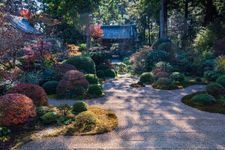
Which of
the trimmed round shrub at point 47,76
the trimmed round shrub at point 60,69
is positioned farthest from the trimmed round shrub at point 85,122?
the trimmed round shrub at point 60,69

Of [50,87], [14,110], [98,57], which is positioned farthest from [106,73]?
[14,110]

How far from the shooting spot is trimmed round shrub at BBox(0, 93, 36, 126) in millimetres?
8039

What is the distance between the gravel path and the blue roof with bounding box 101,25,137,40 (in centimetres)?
2812

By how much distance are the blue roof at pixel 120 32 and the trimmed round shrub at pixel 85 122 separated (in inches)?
1245

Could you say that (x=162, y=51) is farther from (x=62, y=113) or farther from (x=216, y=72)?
(x=62, y=113)

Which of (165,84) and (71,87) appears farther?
(165,84)

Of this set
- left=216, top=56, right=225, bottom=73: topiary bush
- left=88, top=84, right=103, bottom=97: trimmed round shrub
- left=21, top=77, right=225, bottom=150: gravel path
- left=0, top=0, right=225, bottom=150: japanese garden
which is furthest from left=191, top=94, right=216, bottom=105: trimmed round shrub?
left=216, top=56, right=225, bottom=73: topiary bush

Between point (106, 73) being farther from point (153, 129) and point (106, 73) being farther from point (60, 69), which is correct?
point (153, 129)

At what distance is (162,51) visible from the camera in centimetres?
1992

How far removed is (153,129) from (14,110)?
3.24m

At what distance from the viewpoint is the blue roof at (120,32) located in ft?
131

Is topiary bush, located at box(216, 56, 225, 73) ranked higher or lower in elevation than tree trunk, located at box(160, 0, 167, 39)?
lower

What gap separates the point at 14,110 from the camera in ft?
26.6

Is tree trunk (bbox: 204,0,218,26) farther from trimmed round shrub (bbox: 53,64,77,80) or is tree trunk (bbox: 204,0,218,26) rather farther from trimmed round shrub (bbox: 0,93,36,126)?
trimmed round shrub (bbox: 0,93,36,126)
